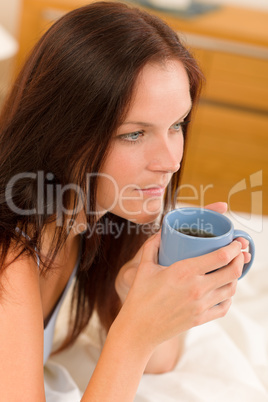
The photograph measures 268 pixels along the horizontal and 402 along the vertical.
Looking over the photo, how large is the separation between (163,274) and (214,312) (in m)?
0.11

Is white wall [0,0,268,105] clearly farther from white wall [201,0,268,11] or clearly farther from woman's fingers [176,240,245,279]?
woman's fingers [176,240,245,279]

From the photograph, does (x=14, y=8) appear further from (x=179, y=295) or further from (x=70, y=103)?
(x=179, y=295)

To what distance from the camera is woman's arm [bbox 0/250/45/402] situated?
938 mm

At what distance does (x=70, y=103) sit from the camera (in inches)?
39.9

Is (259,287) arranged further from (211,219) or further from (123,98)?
(123,98)

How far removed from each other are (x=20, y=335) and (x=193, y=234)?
1.11 feet

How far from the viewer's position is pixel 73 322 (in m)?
1.41

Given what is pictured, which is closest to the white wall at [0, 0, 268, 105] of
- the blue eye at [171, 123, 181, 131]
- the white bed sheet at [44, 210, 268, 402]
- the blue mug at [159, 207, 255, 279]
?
the white bed sheet at [44, 210, 268, 402]

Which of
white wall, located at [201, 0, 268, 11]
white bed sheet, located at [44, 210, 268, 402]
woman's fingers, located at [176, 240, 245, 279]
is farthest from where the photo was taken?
white wall, located at [201, 0, 268, 11]

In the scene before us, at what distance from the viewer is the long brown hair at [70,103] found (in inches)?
39.2

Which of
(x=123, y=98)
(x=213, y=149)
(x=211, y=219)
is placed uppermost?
(x=123, y=98)

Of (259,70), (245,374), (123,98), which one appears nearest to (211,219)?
(123,98)

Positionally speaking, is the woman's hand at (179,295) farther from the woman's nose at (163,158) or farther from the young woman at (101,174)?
the woman's nose at (163,158)

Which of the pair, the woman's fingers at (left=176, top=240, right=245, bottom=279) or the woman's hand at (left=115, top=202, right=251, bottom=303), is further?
the woman's hand at (left=115, top=202, right=251, bottom=303)
